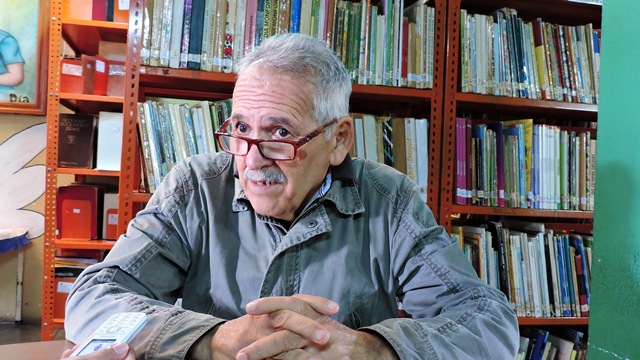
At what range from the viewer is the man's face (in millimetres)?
1095

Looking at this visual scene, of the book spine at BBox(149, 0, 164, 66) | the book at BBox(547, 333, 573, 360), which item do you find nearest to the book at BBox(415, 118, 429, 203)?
the book at BBox(547, 333, 573, 360)

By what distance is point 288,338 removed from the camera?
0.84 metres

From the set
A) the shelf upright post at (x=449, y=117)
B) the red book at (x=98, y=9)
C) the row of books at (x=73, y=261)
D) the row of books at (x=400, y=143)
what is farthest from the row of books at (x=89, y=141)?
the shelf upright post at (x=449, y=117)

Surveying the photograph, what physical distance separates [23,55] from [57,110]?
1188 millimetres

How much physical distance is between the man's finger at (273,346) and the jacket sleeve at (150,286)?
99mm

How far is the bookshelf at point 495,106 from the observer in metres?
2.04

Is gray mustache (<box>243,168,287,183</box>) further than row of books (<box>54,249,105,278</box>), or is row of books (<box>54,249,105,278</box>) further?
row of books (<box>54,249,105,278</box>)

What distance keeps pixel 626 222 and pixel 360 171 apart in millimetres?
797

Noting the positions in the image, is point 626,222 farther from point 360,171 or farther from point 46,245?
point 46,245

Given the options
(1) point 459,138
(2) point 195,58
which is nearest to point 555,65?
(1) point 459,138

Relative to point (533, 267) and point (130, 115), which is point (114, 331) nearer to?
point (130, 115)

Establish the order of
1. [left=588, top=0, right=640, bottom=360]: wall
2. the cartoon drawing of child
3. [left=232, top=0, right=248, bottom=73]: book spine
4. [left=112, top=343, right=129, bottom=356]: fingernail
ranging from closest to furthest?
[left=112, top=343, right=129, bottom=356]: fingernail
[left=588, top=0, right=640, bottom=360]: wall
[left=232, top=0, right=248, bottom=73]: book spine
the cartoon drawing of child

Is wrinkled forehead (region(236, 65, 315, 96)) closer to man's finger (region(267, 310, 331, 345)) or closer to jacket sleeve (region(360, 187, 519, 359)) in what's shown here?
jacket sleeve (region(360, 187, 519, 359))

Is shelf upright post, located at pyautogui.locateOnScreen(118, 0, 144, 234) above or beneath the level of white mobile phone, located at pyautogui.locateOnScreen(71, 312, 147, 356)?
above
